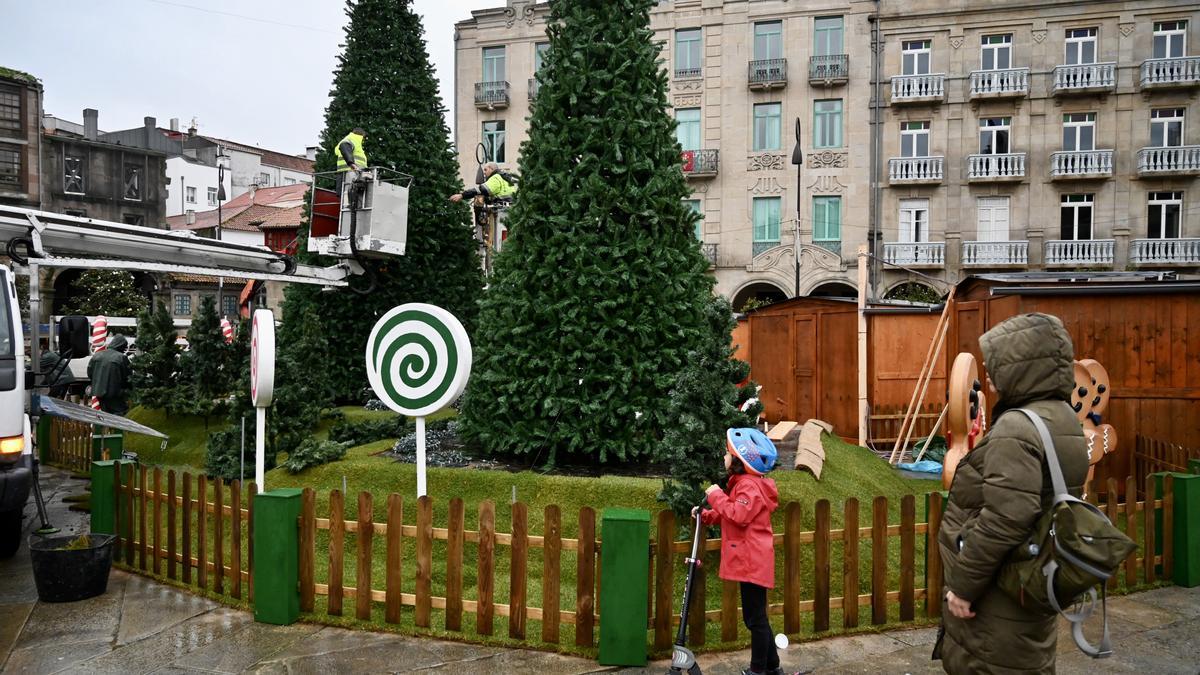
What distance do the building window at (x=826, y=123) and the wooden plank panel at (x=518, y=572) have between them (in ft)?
85.1

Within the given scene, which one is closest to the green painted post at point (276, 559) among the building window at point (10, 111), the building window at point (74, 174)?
the building window at point (10, 111)

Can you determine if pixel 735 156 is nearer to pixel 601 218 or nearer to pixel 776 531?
pixel 601 218

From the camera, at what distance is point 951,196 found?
89.3 ft

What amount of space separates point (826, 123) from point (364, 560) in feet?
86.9

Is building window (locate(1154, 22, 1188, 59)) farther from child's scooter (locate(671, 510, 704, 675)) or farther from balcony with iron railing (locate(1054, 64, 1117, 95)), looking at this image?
child's scooter (locate(671, 510, 704, 675))

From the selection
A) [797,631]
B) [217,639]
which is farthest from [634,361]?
[217,639]

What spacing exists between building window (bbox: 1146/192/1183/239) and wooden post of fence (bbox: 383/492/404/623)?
2967 cm

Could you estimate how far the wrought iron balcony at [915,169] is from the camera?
26953mm

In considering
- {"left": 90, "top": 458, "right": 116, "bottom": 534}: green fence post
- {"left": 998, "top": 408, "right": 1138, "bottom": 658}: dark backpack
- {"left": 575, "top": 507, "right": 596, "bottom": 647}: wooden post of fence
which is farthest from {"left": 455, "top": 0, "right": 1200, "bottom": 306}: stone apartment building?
{"left": 998, "top": 408, "right": 1138, "bottom": 658}: dark backpack

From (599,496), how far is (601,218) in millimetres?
2982

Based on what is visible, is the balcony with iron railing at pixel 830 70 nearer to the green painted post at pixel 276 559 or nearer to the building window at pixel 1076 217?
the building window at pixel 1076 217

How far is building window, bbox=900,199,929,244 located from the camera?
27469 mm

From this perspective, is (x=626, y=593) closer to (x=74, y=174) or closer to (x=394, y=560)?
(x=394, y=560)

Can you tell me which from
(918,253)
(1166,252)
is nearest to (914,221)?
(918,253)
